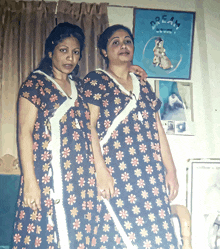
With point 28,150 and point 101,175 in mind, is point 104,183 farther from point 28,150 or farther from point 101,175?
point 28,150

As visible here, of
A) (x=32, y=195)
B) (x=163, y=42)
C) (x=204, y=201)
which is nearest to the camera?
(x=32, y=195)

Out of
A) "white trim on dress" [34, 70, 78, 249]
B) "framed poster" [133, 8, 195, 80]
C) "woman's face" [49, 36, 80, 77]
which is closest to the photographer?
"white trim on dress" [34, 70, 78, 249]

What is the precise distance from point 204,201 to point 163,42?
1.04m

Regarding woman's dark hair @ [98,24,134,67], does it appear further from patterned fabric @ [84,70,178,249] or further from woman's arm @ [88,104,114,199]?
woman's arm @ [88,104,114,199]

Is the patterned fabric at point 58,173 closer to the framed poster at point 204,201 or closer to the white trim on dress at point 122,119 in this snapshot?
the white trim on dress at point 122,119

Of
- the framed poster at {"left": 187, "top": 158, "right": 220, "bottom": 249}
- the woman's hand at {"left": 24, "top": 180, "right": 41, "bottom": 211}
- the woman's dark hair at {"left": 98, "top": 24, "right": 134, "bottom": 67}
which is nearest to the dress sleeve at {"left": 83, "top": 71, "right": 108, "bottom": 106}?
the woman's dark hair at {"left": 98, "top": 24, "right": 134, "bottom": 67}

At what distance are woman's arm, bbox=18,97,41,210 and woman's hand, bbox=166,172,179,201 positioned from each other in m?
0.75

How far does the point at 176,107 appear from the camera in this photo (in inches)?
65.6

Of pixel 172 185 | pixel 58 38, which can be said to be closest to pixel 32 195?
pixel 172 185

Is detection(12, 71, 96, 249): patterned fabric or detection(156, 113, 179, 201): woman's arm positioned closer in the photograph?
detection(12, 71, 96, 249): patterned fabric

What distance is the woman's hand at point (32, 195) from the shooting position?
1381mm

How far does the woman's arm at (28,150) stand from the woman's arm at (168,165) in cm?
74

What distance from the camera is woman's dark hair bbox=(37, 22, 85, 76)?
157 cm

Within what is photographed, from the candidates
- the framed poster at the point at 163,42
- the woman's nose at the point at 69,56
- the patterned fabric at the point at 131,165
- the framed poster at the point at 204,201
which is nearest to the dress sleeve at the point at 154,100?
the patterned fabric at the point at 131,165
